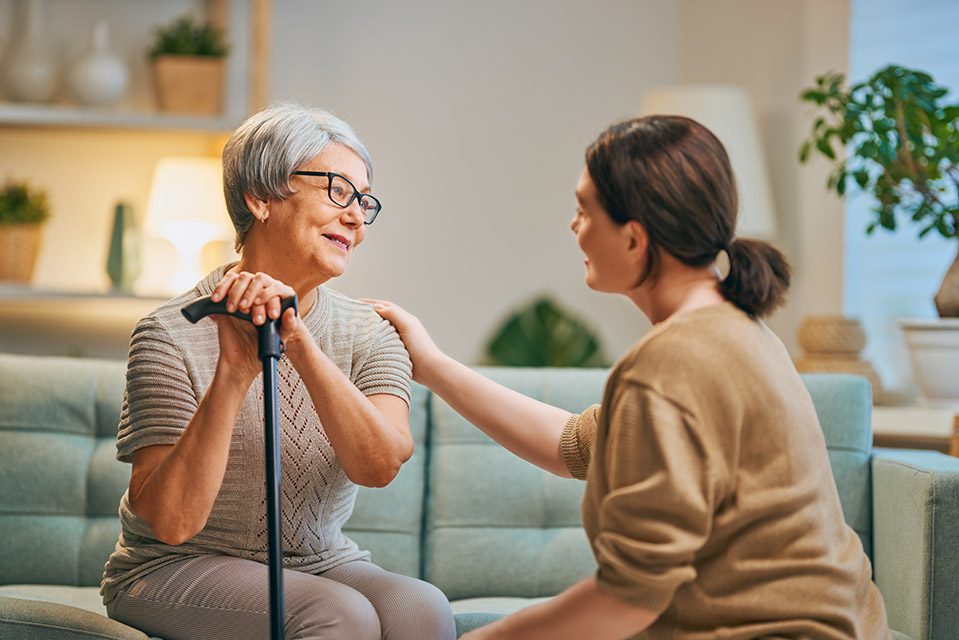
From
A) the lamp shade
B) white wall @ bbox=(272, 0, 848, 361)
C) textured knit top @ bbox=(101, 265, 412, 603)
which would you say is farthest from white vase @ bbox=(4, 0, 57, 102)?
textured knit top @ bbox=(101, 265, 412, 603)

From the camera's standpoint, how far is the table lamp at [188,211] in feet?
10.6

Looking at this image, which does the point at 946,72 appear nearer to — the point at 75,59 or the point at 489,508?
the point at 489,508

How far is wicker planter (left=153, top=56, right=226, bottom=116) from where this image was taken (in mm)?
3268

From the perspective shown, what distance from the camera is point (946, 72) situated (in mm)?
3092

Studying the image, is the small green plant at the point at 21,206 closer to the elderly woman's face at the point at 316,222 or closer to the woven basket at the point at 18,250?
the woven basket at the point at 18,250

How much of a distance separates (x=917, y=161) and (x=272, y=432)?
189 centimetres

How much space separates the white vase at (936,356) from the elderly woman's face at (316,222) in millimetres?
1584

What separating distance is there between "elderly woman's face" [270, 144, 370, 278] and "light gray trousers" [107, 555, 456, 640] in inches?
17.5

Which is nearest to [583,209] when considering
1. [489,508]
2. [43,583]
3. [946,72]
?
[489,508]

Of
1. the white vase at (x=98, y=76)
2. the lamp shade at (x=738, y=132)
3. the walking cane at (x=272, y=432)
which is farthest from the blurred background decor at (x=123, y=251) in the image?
the walking cane at (x=272, y=432)

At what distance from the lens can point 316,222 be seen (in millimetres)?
1710

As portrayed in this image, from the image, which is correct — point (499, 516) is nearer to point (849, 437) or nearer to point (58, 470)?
point (849, 437)

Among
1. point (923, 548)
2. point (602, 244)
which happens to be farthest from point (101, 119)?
point (923, 548)

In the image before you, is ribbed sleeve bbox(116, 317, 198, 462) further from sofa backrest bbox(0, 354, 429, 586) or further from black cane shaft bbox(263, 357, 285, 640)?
sofa backrest bbox(0, 354, 429, 586)
